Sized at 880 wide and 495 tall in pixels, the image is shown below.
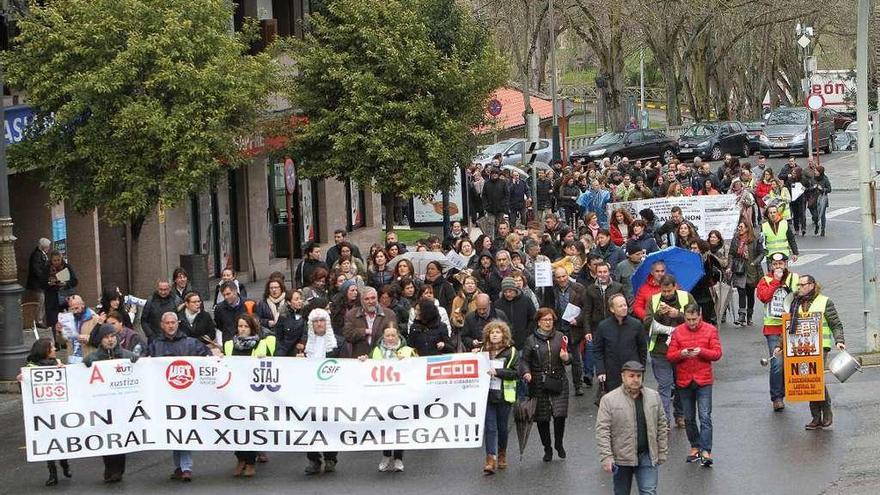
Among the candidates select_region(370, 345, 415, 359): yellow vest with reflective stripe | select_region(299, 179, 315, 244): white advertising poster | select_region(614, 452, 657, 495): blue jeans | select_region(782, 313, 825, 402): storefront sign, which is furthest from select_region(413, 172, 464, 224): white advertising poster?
select_region(614, 452, 657, 495): blue jeans

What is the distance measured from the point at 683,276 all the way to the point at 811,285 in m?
4.17

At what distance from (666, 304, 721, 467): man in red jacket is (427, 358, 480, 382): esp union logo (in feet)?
5.69

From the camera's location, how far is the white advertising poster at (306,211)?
34.3 metres

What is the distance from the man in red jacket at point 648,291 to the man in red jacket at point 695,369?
8.05 feet

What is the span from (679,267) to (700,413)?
561 cm

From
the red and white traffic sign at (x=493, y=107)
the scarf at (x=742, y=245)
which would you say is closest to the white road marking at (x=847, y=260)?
the red and white traffic sign at (x=493, y=107)

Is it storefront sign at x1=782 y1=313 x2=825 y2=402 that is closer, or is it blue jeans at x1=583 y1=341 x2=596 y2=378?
storefront sign at x1=782 y1=313 x2=825 y2=402

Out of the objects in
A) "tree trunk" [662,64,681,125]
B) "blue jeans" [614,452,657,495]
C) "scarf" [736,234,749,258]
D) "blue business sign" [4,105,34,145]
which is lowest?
"blue jeans" [614,452,657,495]

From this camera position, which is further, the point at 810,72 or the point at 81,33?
the point at 810,72

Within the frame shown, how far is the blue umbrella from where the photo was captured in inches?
762

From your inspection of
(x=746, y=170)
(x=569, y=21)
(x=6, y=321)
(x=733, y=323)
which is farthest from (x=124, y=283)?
(x=569, y=21)

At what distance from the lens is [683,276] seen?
763 inches

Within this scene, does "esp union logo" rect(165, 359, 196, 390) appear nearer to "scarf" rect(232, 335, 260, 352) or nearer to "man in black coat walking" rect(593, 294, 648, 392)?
"scarf" rect(232, 335, 260, 352)

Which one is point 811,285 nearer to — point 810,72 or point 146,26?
point 146,26
